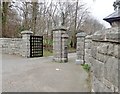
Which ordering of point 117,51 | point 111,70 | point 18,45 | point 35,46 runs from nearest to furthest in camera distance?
point 117,51
point 111,70
point 35,46
point 18,45

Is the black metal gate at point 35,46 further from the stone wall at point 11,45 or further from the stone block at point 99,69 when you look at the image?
the stone block at point 99,69

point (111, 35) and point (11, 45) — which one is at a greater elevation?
point (111, 35)

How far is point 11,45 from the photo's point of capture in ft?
45.5

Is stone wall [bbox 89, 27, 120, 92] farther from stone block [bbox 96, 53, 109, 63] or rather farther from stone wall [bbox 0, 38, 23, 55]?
stone wall [bbox 0, 38, 23, 55]

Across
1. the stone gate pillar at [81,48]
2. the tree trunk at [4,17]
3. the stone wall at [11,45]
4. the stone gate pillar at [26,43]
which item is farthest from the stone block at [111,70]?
the tree trunk at [4,17]

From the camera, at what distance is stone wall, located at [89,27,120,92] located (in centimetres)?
255

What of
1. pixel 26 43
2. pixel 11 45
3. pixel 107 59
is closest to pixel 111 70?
pixel 107 59

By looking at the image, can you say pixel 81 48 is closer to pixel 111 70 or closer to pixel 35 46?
pixel 35 46

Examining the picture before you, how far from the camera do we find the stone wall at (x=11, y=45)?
13.4 m

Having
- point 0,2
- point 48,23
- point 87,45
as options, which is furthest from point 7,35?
point 87,45

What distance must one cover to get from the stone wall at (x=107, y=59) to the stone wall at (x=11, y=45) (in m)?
10.5

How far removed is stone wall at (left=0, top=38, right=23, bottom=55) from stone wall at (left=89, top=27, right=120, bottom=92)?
34.3 feet

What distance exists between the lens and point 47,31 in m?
21.0

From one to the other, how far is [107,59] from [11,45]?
11.7 metres
